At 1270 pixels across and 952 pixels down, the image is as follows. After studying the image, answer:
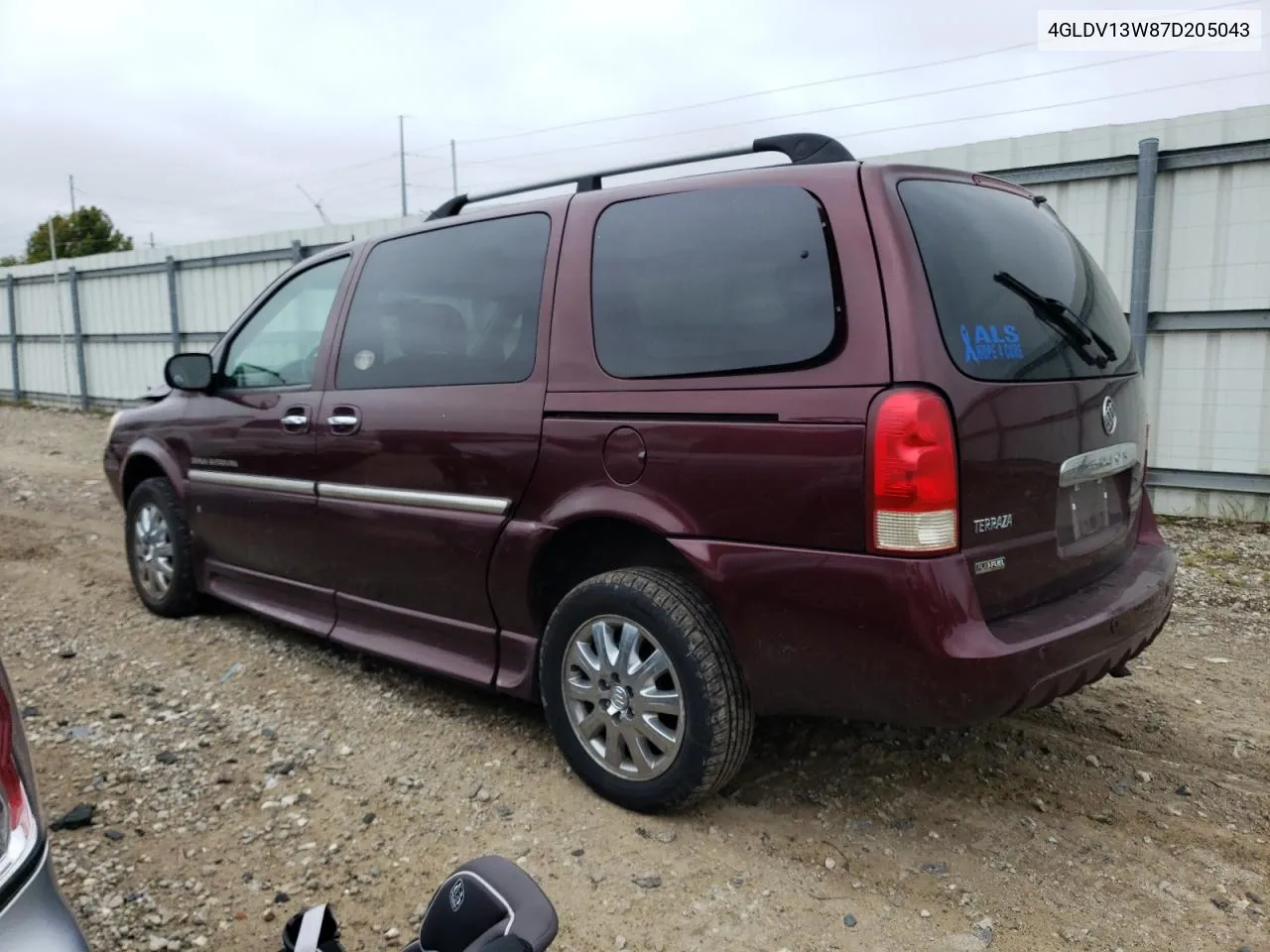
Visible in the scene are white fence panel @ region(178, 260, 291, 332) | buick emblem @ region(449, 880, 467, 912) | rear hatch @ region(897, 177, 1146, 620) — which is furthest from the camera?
white fence panel @ region(178, 260, 291, 332)

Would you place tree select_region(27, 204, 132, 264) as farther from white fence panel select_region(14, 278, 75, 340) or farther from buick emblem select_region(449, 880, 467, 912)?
buick emblem select_region(449, 880, 467, 912)

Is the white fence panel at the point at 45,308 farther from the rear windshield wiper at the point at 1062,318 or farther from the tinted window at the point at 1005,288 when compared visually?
the rear windshield wiper at the point at 1062,318

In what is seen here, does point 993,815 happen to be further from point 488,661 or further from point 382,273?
point 382,273

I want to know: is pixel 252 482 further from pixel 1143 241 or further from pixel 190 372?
pixel 1143 241

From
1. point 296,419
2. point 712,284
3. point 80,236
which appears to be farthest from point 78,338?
point 80,236

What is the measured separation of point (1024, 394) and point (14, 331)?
2138 cm

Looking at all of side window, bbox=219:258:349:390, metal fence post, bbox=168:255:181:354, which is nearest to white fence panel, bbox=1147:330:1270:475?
side window, bbox=219:258:349:390

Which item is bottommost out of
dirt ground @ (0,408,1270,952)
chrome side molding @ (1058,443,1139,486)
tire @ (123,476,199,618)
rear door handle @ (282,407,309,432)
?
dirt ground @ (0,408,1270,952)

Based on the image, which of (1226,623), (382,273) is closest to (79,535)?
(382,273)

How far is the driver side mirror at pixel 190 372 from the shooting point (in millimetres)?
4414

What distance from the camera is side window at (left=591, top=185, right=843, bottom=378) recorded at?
2.53 metres

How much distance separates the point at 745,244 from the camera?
8.78 ft

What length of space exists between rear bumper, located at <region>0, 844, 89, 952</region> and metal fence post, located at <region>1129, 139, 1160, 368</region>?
6.94m

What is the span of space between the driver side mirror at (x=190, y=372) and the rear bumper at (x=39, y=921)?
10.9 feet
